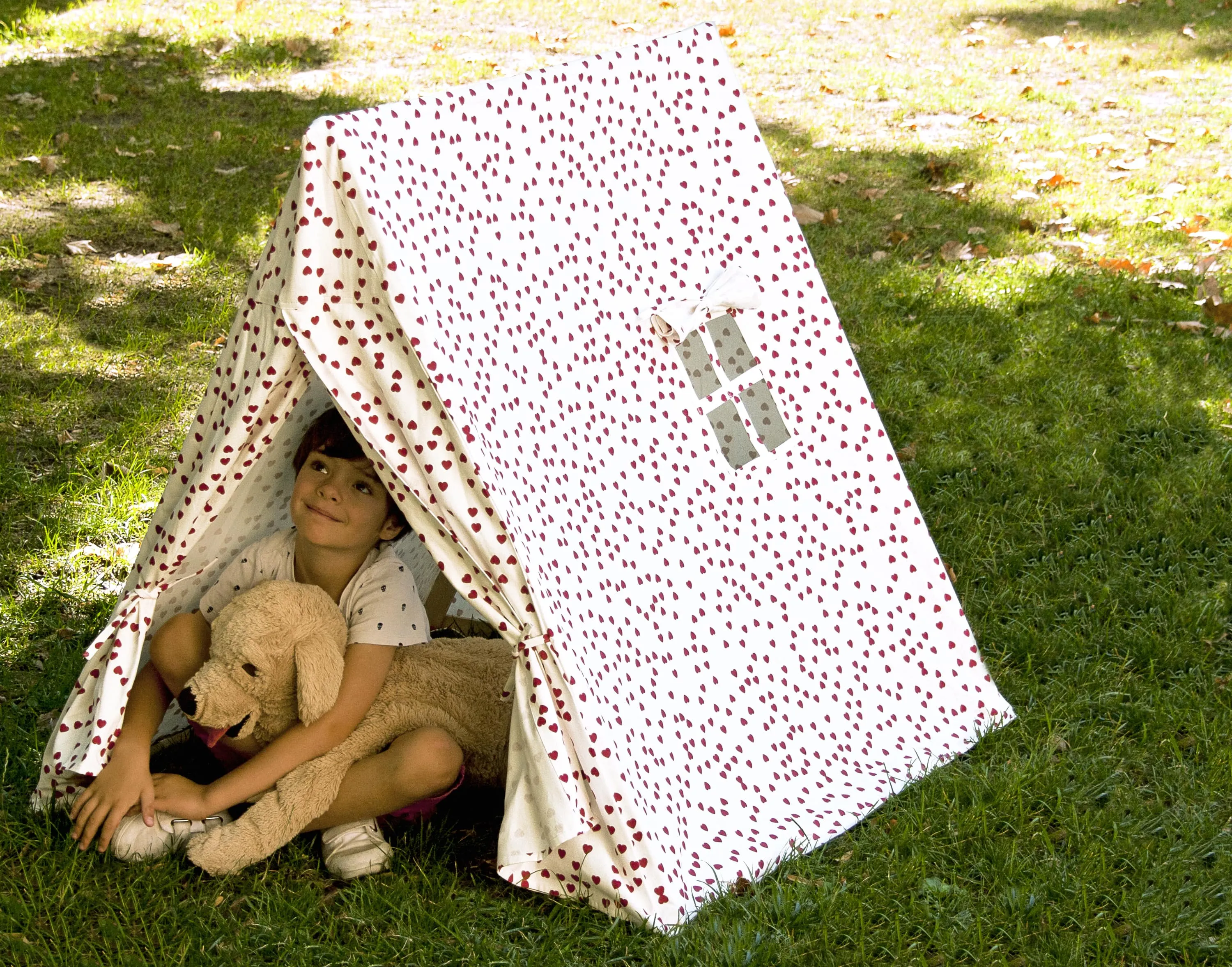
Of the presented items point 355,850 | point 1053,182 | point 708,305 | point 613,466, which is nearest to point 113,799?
point 355,850

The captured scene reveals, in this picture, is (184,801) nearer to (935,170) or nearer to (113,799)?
(113,799)

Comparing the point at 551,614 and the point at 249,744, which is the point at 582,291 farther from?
the point at 249,744

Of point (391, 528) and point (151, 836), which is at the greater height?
point (391, 528)

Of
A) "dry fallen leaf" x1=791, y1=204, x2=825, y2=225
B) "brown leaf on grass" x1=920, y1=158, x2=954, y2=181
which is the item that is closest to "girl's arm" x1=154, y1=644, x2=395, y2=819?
"dry fallen leaf" x1=791, y1=204, x2=825, y2=225

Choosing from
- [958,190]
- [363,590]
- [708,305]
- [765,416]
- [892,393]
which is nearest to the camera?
[363,590]

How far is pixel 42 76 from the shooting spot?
796cm

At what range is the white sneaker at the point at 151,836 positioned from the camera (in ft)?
9.20

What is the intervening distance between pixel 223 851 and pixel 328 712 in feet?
1.19

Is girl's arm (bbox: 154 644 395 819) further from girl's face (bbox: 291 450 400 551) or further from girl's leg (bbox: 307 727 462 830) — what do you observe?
girl's face (bbox: 291 450 400 551)

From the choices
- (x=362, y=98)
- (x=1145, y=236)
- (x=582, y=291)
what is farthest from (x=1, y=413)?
(x=1145, y=236)

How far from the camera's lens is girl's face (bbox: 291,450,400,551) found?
113 inches

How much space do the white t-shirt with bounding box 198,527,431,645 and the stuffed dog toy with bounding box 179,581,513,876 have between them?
71 millimetres

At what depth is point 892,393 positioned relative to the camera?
5.12 meters

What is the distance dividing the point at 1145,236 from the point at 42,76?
6.58 m
